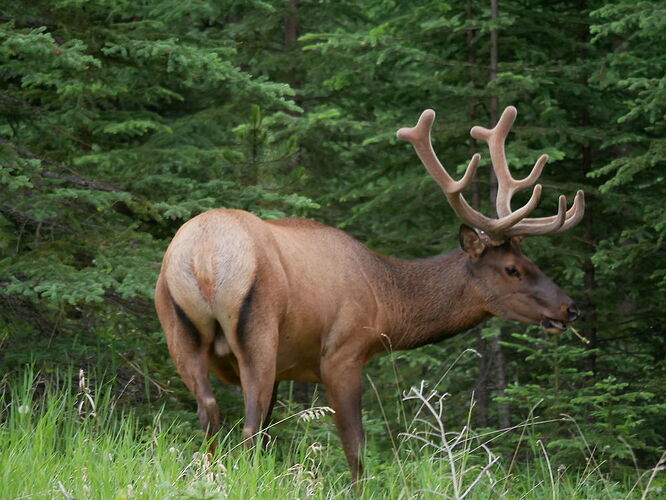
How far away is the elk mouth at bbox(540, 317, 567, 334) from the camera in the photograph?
308 inches

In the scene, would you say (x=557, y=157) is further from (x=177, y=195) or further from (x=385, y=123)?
(x=177, y=195)

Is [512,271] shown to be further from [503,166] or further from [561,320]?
[503,166]

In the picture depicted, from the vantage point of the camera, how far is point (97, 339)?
7.99m

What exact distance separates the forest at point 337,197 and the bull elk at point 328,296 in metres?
0.39

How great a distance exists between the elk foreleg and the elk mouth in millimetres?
1597

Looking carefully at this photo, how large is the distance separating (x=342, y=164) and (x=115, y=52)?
5932mm

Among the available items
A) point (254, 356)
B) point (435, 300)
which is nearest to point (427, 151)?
point (435, 300)

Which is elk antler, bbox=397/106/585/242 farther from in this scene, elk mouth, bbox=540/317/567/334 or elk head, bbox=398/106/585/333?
elk mouth, bbox=540/317/567/334

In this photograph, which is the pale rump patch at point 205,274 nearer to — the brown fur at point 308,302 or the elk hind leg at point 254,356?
the brown fur at point 308,302

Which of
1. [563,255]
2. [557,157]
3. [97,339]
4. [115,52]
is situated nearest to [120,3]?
[115,52]

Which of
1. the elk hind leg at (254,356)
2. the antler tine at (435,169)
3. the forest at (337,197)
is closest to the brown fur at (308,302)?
the elk hind leg at (254,356)

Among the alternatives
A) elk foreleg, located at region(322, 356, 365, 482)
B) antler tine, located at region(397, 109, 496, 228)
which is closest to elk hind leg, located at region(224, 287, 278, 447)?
elk foreleg, located at region(322, 356, 365, 482)

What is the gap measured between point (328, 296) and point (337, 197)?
14.6ft

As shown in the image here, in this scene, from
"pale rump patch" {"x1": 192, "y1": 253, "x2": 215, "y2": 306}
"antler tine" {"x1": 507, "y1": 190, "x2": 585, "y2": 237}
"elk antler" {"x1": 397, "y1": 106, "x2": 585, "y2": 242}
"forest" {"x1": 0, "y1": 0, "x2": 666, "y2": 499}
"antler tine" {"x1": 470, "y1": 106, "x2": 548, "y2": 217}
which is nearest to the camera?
"pale rump patch" {"x1": 192, "y1": 253, "x2": 215, "y2": 306}
